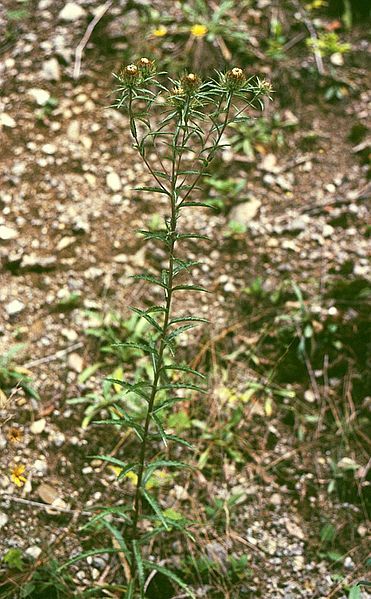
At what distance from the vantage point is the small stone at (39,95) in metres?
3.65

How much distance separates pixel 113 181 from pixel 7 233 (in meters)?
0.66

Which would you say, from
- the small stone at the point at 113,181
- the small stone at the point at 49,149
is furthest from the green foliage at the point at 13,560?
the small stone at the point at 49,149

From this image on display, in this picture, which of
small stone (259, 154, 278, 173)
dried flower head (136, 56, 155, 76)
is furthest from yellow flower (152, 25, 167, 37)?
dried flower head (136, 56, 155, 76)

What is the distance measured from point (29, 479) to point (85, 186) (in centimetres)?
163

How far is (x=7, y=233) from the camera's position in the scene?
3.23 metres

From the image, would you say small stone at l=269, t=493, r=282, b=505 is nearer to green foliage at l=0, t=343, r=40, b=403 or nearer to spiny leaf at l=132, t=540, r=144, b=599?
spiny leaf at l=132, t=540, r=144, b=599

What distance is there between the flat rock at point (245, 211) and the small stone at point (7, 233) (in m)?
1.15

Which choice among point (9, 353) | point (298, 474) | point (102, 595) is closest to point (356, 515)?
point (298, 474)

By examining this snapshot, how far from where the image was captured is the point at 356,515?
8.54 ft

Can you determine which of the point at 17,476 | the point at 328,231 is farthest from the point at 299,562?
the point at 328,231

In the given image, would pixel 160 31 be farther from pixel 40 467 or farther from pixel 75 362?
pixel 40 467

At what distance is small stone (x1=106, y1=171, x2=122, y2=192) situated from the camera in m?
3.46

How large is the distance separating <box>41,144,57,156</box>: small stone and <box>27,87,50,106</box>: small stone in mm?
304

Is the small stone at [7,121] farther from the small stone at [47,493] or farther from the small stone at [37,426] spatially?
the small stone at [47,493]
